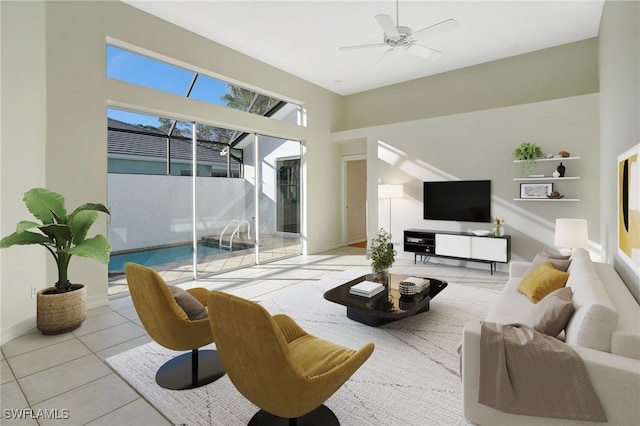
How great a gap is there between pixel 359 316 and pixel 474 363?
1706 millimetres

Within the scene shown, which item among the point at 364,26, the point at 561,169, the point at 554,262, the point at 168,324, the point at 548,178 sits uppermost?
the point at 364,26

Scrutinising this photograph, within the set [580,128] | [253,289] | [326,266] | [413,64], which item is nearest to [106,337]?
[253,289]

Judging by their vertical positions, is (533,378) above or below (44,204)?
below

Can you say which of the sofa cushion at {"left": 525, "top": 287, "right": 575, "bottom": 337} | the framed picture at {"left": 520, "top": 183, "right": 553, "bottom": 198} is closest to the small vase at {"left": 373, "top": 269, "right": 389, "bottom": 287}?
the sofa cushion at {"left": 525, "top": 287, "right": 575, "bottom": 337}

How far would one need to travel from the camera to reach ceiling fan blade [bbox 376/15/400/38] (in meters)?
3.27

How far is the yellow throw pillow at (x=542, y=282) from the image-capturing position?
2838 millimetres

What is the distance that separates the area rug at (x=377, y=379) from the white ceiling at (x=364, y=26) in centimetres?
388

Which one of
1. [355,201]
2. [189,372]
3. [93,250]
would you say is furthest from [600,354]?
[355,201]

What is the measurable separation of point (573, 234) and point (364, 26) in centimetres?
396

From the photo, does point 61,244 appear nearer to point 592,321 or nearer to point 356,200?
point 592,321

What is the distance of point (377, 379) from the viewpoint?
2.40 metres

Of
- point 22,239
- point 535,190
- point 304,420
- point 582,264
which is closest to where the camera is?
point 304,420

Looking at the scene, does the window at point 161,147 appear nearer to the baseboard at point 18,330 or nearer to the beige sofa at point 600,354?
the baseboard at point 18,330

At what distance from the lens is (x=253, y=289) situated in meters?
4.68
